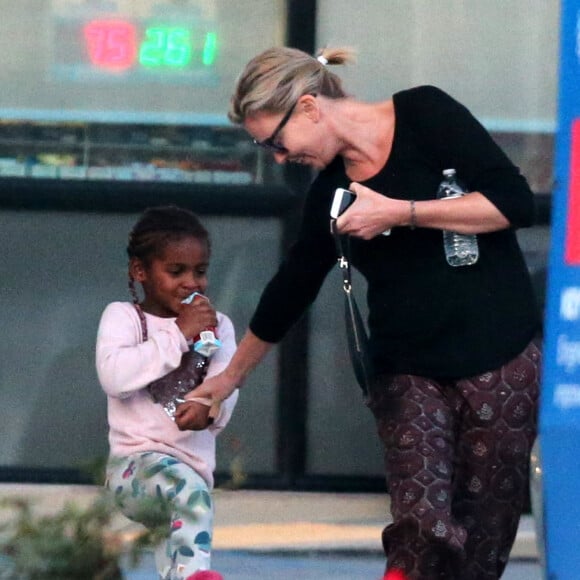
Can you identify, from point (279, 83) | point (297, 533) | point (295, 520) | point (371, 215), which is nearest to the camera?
point (371, 215)

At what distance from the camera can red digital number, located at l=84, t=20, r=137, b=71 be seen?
658cm

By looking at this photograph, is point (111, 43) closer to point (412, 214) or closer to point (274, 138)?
point (274, 138)

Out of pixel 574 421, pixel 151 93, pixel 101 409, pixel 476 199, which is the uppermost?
pixel 151 93

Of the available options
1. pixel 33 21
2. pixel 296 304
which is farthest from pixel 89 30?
pixel 296 304

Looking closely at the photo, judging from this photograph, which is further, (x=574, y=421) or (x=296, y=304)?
(x=296, y=304)

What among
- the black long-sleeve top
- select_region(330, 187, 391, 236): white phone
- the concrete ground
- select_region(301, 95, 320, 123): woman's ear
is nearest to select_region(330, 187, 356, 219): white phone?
select_region(330, 187, 391, 236): white phone

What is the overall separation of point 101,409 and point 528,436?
2796 millimetres

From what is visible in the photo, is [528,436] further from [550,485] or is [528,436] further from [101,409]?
[101,409]

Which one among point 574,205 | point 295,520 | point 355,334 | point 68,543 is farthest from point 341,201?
point 295,520

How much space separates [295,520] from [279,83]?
2601 millimetres

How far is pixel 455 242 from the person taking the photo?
4.13 metres

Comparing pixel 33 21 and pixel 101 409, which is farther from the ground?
pixel 33 21

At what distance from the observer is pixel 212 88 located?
21.7ft

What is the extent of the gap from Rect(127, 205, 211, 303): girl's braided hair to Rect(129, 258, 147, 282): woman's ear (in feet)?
0.04
